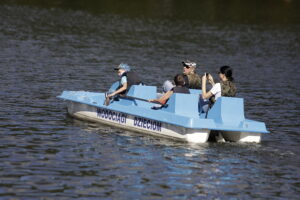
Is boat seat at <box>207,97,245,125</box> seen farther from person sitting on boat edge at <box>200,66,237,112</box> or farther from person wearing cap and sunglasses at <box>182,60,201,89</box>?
person wearing cap and sunglasses at <box>182,60,201,89</box>

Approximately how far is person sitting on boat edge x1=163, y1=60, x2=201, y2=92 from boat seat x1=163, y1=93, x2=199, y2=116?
1.44 meters

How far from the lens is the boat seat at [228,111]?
56.5 ft

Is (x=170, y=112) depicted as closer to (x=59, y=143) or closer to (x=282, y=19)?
(x=59, y=143)

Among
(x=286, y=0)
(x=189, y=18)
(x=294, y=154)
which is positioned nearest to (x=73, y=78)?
(x=294, y=154)

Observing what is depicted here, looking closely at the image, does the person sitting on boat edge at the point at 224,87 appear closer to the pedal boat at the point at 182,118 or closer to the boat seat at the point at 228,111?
the pedal boat at the point at 182,118

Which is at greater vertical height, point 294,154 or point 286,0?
point 286,0

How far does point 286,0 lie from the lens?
276ft

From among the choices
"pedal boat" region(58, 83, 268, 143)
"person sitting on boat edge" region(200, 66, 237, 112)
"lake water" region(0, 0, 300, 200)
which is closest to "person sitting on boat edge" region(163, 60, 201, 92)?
"pedal boat" region(58, 83, 268, 143)

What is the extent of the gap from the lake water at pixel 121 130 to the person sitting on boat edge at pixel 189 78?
78.0 inches

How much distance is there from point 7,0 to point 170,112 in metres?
50.3

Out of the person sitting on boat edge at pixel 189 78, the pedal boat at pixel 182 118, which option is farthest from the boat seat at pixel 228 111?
the person sitting on boat edge at pixel 189 78

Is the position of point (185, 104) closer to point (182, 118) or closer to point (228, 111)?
point (182, 118)

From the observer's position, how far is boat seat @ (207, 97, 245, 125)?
1722 cm

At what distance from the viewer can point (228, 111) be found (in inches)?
681
